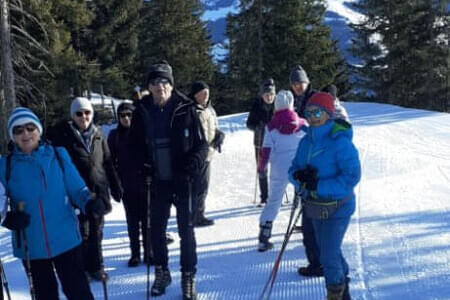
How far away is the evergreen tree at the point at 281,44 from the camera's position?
3052 cm

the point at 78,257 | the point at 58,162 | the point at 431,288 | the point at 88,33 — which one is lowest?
the point at 431,288

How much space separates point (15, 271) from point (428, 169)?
8.12 metres

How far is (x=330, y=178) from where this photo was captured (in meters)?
4.02

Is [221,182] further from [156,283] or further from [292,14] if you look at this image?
[292,14]

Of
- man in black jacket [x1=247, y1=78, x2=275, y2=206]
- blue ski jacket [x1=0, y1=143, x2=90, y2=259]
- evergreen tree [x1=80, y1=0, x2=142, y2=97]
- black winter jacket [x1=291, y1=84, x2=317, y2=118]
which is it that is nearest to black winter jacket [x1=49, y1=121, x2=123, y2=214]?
blue ski jacket [x1=0, y1=143, x2=90, y2=259]

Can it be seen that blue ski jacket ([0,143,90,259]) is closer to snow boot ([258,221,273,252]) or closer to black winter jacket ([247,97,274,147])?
snow boot ([258,221,273,252])

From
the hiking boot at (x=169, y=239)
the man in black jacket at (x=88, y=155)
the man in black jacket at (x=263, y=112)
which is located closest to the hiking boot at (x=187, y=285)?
the man in black jacket at (x=88, y=155)

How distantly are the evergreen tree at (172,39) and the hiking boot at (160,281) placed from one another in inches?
1066

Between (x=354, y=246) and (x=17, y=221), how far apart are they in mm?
4109

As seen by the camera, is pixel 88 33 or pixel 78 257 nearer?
pixel 78 257

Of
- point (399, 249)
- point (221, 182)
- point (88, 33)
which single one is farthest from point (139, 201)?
point (88, 33)

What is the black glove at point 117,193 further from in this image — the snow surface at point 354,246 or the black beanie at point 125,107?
the black beanie at point 125,107

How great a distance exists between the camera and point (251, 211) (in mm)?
8352

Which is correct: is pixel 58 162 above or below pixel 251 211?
above
